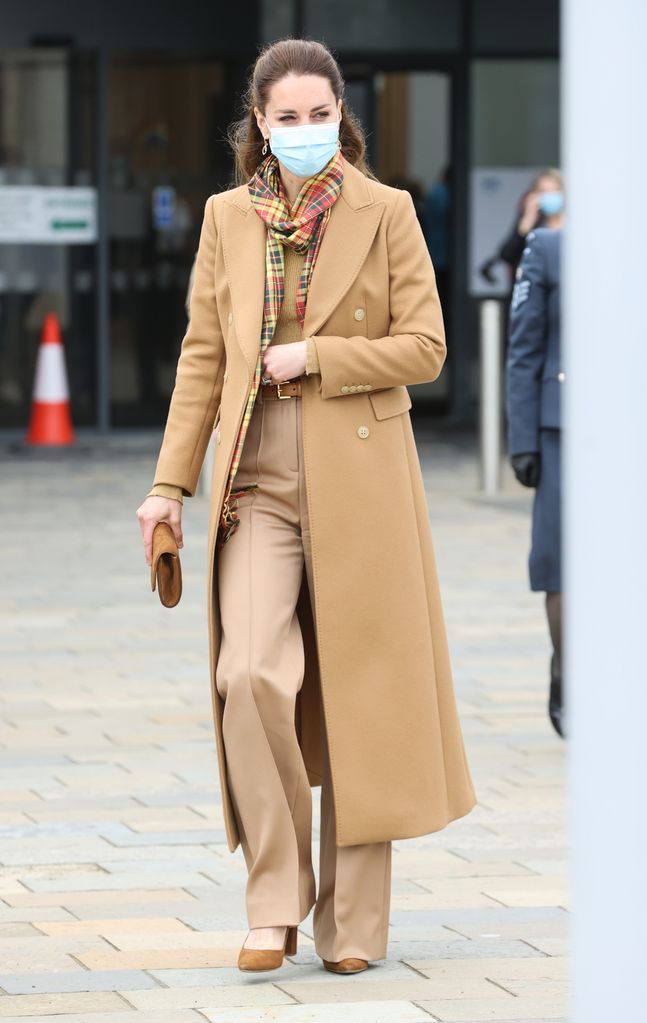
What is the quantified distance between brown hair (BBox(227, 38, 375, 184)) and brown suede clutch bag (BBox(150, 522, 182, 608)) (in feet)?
2.44

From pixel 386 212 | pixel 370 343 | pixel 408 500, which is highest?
pixel 386 212

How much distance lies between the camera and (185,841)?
5.03 m

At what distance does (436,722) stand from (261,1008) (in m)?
0.63

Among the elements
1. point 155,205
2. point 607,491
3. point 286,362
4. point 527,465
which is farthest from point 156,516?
point 155,205

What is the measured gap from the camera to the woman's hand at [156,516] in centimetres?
400

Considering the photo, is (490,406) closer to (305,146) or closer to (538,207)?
(538,207)

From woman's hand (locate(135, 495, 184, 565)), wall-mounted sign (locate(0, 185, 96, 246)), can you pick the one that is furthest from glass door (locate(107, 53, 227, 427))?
woman's hand (locate(135, 495, 184, 565))

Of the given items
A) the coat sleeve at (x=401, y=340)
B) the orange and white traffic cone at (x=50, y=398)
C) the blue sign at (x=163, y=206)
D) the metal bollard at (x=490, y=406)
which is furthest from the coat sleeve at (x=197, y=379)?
the blue sign at (x=163, y=206)

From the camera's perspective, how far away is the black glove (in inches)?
240

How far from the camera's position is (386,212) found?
3.98m

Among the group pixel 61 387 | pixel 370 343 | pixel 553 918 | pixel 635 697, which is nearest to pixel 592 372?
pixel 635 697

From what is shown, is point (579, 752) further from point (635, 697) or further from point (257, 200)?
point (257, 200)

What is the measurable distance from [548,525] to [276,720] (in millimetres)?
2469

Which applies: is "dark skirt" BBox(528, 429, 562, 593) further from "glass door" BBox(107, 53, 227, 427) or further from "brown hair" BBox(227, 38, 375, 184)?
"glass door" BBox(107, 53, 227, 427)
